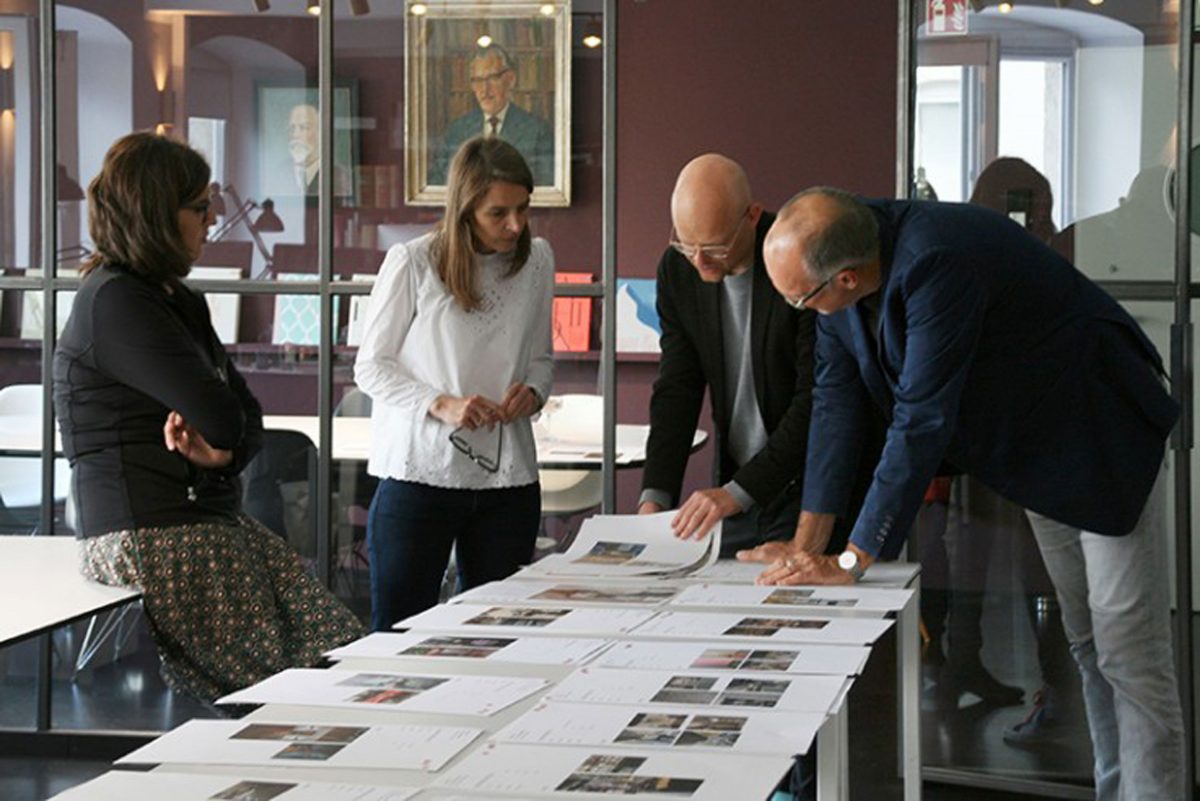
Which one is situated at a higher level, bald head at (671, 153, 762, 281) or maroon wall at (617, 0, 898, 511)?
maroon wall at (617, 0, 898, 511)

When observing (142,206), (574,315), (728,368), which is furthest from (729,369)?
(574,315)

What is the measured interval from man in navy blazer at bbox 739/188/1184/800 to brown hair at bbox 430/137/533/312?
2.58 feet

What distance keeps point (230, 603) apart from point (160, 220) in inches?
28.9

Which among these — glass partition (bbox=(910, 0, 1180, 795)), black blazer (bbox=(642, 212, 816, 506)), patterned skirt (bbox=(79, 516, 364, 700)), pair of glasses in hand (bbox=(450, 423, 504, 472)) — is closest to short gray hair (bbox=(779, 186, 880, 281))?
black blazer (bbox=(642, 212, 816, 506))

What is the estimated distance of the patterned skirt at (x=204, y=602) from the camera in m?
3.28

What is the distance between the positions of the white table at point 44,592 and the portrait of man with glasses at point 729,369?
1.10 metres

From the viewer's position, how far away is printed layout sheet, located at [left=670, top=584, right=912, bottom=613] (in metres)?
2.90

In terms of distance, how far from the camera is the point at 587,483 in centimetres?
488

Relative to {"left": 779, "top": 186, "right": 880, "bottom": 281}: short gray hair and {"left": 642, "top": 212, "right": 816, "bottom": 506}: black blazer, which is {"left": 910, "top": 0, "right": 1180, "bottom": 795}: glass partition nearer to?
{"left": 642, "top": 212, "right": 816, "bottom": 506}: black blazer

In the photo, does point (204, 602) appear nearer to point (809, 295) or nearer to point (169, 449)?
point (169, 449)

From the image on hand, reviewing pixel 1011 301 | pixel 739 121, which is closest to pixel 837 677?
pixel 1011 301

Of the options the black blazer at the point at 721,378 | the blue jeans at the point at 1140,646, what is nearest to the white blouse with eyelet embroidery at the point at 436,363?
the black blazer at the point at 721,378

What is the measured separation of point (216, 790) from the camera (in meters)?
1.80

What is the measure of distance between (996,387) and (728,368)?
1.92 ft
